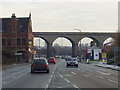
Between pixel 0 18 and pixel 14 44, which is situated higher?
pixel 0 18

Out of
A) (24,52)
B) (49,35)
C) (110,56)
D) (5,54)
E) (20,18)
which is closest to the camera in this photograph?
(5,54)

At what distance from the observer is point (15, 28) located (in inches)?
3708

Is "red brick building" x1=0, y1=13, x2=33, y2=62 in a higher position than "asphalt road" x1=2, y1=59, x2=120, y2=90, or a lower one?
higher

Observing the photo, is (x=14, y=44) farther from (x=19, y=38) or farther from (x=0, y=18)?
(x=0, y=18)

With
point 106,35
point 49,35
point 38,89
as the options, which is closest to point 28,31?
point 49,35

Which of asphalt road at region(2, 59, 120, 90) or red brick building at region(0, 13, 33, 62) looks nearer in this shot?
asphalt road at region(2, 59, 120, 90)

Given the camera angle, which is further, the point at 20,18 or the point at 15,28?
the point at 20,18

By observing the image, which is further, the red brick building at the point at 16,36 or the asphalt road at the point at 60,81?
the red brick building at the point at 16,36

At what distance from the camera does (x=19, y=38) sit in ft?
314

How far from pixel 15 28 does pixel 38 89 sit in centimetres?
7781

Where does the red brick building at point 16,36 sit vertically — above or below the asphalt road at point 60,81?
above

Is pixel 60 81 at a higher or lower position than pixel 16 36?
lower

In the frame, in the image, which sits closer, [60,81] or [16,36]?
[60,81]

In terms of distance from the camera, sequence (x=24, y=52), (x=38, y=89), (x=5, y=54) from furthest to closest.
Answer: (x=24, y=52), (x=5, y=54), (x=38, y=89)
